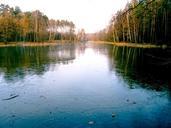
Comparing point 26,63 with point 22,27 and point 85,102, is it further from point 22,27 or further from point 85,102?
point 22,27

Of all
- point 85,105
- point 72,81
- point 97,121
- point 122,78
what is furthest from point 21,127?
point 122,78

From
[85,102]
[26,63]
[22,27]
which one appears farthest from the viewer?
[22,27]

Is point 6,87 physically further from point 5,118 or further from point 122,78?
point 122,78

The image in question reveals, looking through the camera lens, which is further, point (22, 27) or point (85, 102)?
point (22, 27)

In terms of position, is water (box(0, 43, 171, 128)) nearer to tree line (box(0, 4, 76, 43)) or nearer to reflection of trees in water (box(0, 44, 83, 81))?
reflection of trees in water (box(0, 44, 83, 81))

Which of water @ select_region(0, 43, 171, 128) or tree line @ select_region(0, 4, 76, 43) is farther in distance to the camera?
tree line @ select_region(0, 4, 76, 43)

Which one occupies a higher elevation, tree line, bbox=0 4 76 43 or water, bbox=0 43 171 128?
tree line, bbox=0 4 76 43

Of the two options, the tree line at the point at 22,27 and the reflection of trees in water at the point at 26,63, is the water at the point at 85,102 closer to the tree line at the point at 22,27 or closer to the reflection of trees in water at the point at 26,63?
the reflection of trees in water at the point at 26,63

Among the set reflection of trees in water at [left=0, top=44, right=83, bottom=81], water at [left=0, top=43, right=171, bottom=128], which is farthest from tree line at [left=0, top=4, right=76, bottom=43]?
water at [left=0, top=43, right=171, bottom=128]

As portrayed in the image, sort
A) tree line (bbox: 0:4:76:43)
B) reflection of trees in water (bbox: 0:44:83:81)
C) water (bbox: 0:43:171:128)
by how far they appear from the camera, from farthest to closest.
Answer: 1. tree line (bbox: 0:4:76:43)
2. reflection of trees in water (bbox: 0:44:83:81)
3. water (bbox: 0:43:171:128)

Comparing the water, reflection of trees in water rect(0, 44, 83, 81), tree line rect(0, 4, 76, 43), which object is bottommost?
the water

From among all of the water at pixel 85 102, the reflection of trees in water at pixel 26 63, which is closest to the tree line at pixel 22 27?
the reflection of trees in water at pixel 26 63

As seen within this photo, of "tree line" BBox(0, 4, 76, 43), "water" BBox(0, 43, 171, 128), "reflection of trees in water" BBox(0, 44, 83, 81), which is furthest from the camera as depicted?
"tree line" BBox(0, 4, 76, 43)

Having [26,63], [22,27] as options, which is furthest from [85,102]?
[22,27]
